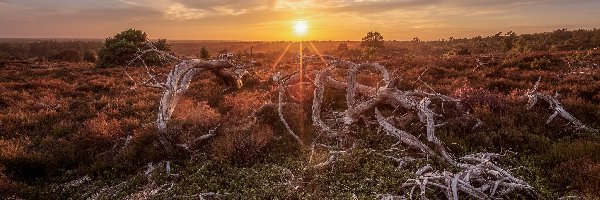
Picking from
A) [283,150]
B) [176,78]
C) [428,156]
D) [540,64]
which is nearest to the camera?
[428,156]

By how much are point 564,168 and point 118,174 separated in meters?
8.48

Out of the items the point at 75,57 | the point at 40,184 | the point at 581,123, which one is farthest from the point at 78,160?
the point at 75,57

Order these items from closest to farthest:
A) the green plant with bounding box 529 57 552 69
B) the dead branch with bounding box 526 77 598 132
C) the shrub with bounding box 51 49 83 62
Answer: the dead branch with bounding box 526 77 598 132, the green plant with bounding box 529 57 552 69, the shrub with bounding box 51 49 83 62

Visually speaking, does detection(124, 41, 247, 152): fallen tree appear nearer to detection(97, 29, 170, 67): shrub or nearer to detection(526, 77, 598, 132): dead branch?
detection(526, 77, 598, 132): dead branch

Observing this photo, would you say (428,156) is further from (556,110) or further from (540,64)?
(540,64)

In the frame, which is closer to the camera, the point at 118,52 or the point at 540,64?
the point at 540,64

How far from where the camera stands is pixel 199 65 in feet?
45.1

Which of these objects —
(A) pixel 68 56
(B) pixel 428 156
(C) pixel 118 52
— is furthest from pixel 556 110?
(A) pixel 68 56

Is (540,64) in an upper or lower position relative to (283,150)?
upper

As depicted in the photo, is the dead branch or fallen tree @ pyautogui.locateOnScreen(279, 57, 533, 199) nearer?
fallen tree @ pyautogui.locateOnScreen(279, 57, 533, 199)

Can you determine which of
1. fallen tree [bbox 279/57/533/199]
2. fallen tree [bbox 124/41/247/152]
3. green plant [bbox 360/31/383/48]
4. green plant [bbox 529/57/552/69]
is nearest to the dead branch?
fallen tree [bbox 279/57/533/199]

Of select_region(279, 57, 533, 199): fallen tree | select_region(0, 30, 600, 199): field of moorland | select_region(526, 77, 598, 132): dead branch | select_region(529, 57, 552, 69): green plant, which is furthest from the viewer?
select_region(529, 57, 552, 69): green plant

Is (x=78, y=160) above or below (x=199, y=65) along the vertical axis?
below

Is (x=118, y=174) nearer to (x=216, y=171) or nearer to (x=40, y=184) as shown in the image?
(x=40, y=184)
